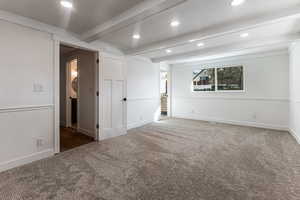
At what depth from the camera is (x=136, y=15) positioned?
82.6 inches

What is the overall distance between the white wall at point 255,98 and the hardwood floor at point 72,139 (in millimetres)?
4204

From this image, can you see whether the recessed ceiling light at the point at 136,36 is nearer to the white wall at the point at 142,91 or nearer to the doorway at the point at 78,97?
the doorway at the point at 78,97

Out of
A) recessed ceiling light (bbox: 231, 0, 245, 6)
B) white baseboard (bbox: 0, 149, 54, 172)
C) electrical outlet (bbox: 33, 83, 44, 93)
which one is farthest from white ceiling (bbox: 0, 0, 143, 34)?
white baseboard (bbox: 0, 149, 54, 172)

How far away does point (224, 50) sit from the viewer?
3.94 meters

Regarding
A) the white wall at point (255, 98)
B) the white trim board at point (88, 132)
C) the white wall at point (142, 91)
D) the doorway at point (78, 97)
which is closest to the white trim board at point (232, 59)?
the white wall at point (255, 98)

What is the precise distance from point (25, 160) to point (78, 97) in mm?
2177

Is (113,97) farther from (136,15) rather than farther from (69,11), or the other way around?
(136,15)

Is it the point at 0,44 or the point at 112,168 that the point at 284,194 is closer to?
the point at 112,168

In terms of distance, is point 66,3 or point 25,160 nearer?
point 66,3

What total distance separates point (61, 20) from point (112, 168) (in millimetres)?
2566

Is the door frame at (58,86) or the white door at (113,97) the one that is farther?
the white door at (113,97)

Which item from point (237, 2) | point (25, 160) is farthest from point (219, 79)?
point (25, 160)

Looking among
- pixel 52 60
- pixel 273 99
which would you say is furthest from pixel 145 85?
pixel 273 99

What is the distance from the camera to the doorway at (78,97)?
11.9 feet
